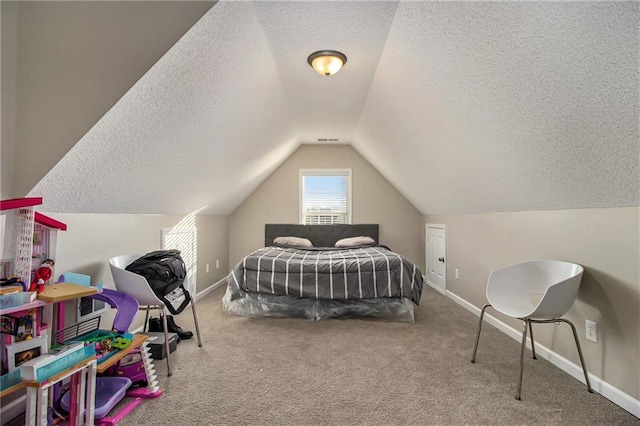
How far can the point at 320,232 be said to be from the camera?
16.7 ft

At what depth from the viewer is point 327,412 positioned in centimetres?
161

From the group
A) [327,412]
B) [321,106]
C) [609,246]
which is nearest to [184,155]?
[321,106]

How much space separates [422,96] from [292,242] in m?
2.95

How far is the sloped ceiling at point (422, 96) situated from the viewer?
137 centimetres

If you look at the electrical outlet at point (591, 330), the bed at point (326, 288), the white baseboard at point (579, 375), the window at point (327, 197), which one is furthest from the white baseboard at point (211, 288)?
the electrical outlet at point (591, 330)

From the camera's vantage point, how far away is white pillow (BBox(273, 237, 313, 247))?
4582mm

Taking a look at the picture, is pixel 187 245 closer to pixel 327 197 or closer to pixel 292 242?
pixel 292 242

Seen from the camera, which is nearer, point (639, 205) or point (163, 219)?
point (639, 205)

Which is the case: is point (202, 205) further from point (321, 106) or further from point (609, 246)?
point (609, 246)

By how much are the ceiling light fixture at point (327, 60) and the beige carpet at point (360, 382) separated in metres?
2.25

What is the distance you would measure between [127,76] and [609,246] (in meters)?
2.90

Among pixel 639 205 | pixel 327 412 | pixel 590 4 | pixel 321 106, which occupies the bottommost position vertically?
pixel 327 412

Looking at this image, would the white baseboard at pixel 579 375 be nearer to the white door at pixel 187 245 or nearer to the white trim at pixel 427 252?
the white trim at pixel 427 252

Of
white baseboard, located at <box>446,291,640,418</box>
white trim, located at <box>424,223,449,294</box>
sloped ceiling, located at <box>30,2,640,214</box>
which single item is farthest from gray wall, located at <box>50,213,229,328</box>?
Result: white trim, located at <box>424,223,449,294</box>
